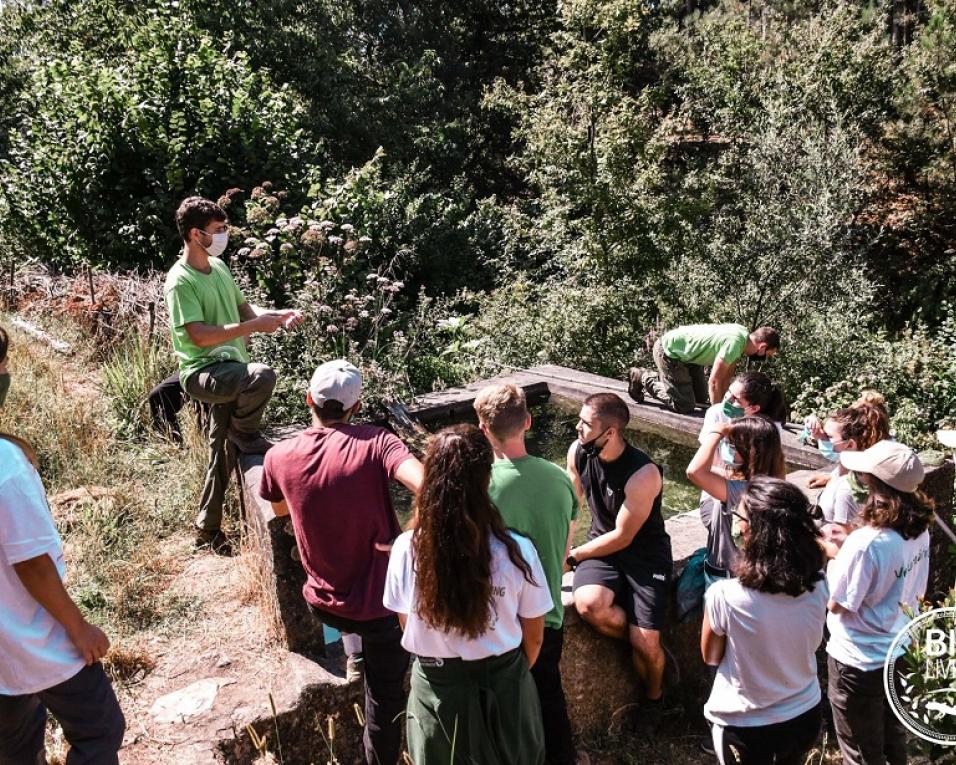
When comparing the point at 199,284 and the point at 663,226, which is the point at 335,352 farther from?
the point at 663,226

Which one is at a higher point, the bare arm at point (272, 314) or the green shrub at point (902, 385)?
the bare arm at point (272, 314)

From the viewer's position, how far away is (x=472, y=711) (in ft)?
8.37

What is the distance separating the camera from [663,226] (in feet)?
34.8

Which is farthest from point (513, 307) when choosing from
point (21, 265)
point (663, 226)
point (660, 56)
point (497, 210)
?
point (660, 56)

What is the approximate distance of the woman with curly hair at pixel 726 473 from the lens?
11.4ft

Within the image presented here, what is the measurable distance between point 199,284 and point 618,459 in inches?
87.7

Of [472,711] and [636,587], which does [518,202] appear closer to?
[636,587]

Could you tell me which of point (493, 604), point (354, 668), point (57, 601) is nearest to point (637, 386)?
point (354, 668)

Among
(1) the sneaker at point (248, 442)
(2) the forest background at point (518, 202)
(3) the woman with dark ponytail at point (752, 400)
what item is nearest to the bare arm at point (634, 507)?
(3) the woman with dark ponytail at point (752, 400)

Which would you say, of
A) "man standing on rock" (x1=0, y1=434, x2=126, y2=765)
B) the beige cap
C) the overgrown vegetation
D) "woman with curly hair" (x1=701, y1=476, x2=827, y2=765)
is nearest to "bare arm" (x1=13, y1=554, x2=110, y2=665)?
"man standing on rock" (x1=0, y1=434, x2=126, y2=765)

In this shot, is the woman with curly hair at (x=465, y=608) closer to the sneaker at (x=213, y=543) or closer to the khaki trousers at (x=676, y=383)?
the sneaker at (x=213, y=543)

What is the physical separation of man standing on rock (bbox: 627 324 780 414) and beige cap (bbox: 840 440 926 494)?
2.88m

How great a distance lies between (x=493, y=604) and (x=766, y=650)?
1.00 m

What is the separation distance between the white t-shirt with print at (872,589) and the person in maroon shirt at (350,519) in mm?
1622
